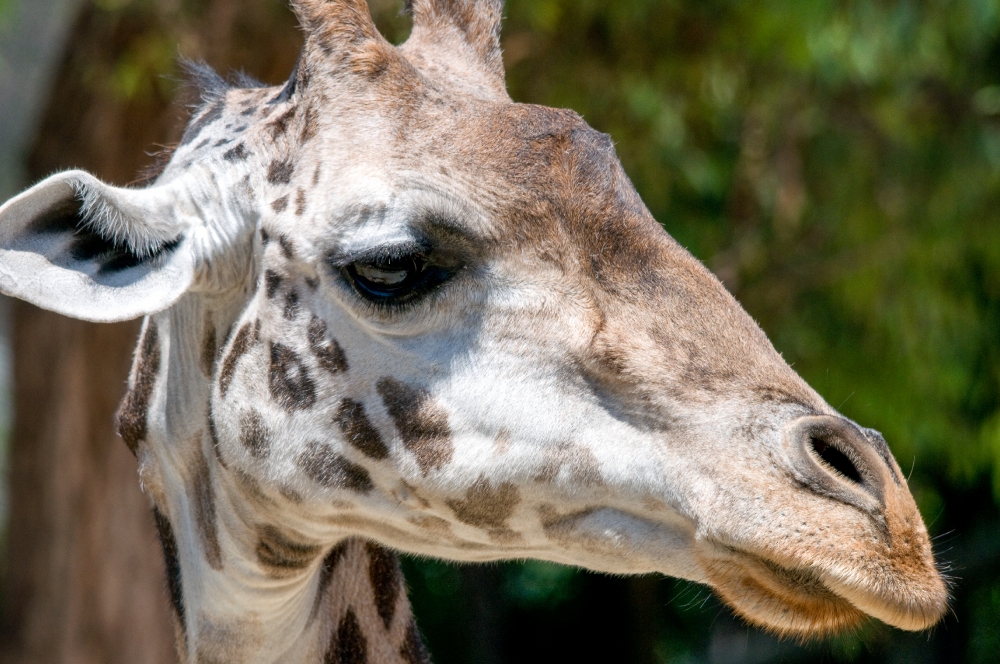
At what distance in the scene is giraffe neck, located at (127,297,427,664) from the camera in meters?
2.37

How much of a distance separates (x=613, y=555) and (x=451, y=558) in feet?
1.38

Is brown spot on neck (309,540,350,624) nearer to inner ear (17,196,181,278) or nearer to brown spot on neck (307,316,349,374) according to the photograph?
brown spot on neck (307,316,349,374)

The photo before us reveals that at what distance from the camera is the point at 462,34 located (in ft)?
9.01

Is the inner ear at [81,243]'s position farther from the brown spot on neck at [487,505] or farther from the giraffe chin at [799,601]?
the giraffe chin at [799,601]

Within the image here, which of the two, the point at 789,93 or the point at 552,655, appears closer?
the point at 789,93

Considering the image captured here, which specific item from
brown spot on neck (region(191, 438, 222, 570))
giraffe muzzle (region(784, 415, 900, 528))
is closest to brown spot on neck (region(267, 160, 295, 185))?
brown spot on neck (region(191, 438, 222, 570))

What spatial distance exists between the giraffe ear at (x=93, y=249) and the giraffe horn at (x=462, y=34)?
0.79 m

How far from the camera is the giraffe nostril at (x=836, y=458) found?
1.82 m

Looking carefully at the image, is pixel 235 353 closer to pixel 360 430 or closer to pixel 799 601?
pixel 360 430

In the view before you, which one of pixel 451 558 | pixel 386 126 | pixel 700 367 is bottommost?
pixel 451 558

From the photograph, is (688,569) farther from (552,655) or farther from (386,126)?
(552,655)

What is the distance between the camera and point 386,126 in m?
2.24

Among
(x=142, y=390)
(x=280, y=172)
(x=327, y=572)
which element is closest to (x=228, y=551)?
(x=327, y=572)

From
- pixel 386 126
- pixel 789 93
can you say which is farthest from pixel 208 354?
pixel 789 93
